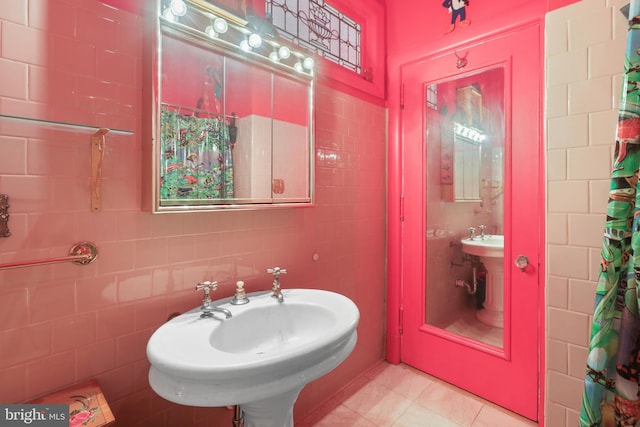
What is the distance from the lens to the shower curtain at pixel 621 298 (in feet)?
3.09

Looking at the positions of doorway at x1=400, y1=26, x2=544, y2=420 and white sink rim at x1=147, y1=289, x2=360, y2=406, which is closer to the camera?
white sink rim at x1=147, y1=289, x2=360, y2=406

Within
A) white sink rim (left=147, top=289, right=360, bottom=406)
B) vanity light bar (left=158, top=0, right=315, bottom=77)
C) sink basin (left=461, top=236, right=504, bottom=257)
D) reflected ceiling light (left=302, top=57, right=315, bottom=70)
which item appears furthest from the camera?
sink basin (left=461, top=236, right=504, bottom=257)

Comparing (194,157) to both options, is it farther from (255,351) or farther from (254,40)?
(255,351)

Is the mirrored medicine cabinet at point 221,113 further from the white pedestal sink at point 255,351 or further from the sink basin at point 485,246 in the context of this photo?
the sink basin at point 485,246

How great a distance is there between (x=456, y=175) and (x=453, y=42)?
84 cm

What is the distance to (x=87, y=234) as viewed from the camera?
950 mm

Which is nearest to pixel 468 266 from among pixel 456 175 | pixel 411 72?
pixel 456 175

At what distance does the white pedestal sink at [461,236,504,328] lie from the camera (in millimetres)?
1782

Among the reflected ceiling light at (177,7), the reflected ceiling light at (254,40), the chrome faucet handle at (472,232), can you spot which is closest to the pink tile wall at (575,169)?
the chrome faucet handle at (472,232)

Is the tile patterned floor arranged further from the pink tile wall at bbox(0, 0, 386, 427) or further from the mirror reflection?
the pink tile wall at bbox(0, 0, 386, 427)

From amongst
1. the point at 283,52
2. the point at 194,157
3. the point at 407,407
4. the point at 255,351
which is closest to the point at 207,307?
the point at 255,351

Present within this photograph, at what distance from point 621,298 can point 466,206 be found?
104 cm

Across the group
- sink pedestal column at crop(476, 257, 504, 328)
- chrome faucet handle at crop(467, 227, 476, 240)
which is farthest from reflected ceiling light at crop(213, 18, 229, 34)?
sink pedestal column at crop(476, 257, 504, 328)

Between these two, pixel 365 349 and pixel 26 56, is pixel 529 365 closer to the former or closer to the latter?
pixel 365 349
